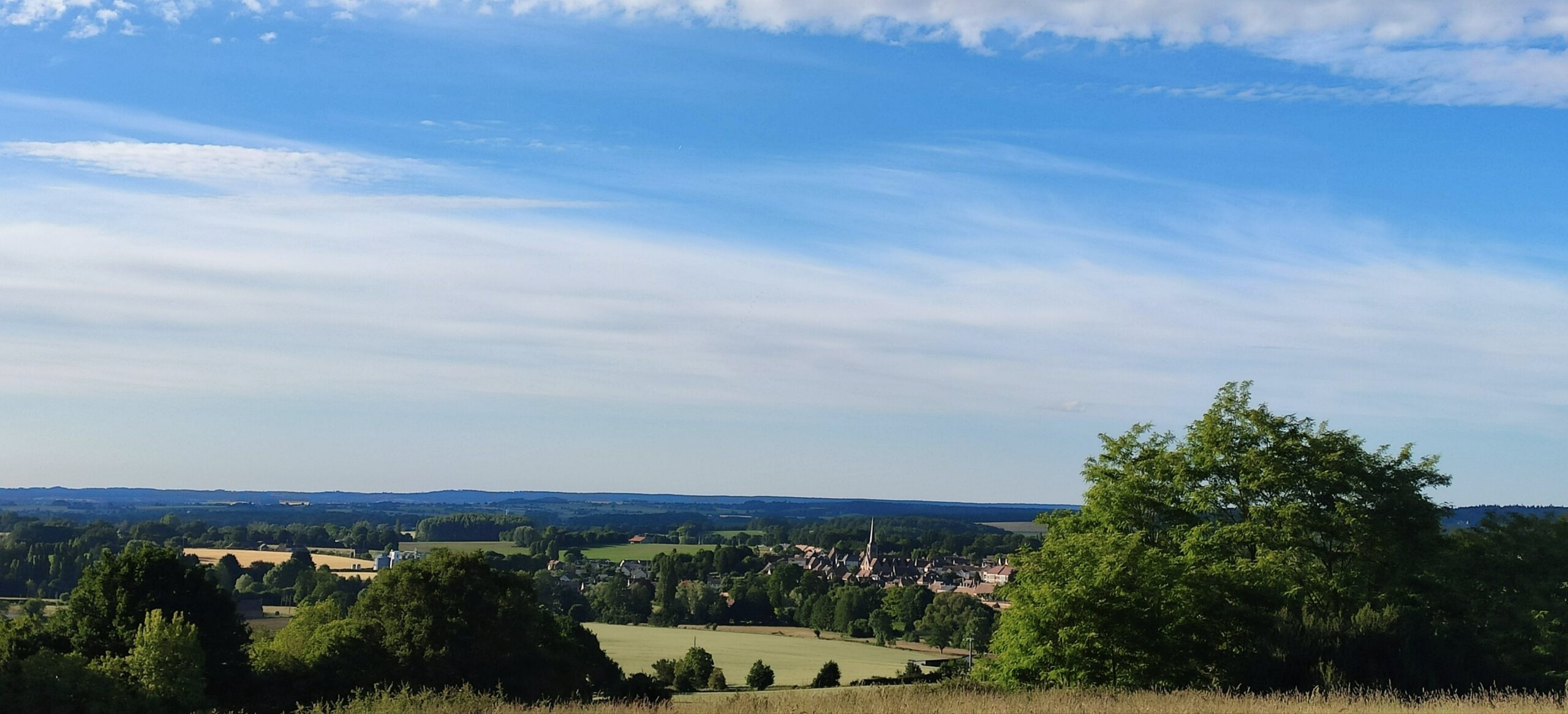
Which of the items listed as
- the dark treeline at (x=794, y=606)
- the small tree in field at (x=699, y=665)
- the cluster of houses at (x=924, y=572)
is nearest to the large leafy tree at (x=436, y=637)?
the small tree in field at (x=699, y=665)

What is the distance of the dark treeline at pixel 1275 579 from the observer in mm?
24938

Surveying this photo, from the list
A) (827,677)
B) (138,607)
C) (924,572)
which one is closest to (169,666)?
(138,607)

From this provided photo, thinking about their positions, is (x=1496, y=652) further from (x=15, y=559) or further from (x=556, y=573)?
(x=556, y=573)

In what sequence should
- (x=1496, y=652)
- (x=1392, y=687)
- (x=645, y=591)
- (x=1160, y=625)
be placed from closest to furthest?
(x=1392, y=687) → (x=1160, y=625) → (x=1496, y=652) → (x=645, y=591)

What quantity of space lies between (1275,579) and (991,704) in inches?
738

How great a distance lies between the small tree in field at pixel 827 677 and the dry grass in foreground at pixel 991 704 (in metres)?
54.3

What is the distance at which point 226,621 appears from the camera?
39.8m

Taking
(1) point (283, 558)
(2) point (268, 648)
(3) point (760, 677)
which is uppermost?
(2) point (268, 648)

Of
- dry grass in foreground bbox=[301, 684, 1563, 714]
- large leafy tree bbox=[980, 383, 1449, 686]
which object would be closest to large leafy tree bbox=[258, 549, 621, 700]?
large leafy tree bbox=[980, 383, 1449, 686]

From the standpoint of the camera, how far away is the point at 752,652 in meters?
93.2

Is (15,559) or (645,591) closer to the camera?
(15,559)

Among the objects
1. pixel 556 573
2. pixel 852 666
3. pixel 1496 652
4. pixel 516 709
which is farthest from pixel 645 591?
pixel 516 709

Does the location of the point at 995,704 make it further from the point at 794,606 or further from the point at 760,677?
the point at 794,606

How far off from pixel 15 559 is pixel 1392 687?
121300mm
